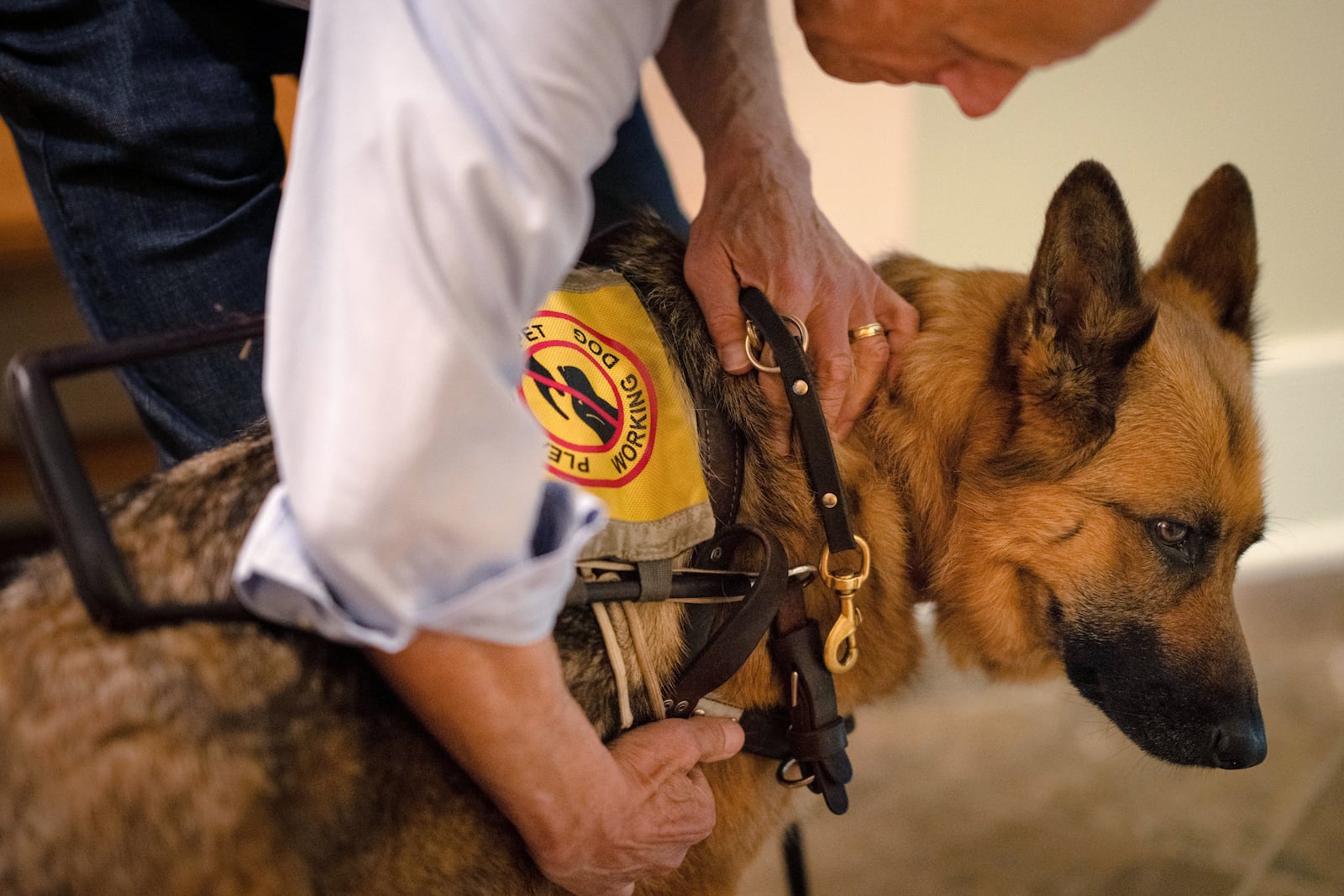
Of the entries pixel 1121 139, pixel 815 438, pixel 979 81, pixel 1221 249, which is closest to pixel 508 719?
pixel 815 438

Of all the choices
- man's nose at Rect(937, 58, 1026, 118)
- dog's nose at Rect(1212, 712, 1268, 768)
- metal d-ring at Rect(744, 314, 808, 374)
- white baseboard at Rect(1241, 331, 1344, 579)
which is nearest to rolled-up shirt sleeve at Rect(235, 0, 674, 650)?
man's nose at Rect(937, 58, 1026, 118)

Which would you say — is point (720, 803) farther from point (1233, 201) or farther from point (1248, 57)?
point (1248, 57)

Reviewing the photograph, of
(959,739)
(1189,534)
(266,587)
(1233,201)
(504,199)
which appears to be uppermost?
(504,199)

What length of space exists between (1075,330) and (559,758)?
2.29 ft

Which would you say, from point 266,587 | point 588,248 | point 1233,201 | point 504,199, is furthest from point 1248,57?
point 266,587

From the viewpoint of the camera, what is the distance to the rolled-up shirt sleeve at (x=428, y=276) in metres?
0.45

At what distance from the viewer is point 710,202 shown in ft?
3.32

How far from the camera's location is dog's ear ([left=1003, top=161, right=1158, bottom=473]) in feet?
2.86

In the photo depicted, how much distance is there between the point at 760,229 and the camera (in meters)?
0.96

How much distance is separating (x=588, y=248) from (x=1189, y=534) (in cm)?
77

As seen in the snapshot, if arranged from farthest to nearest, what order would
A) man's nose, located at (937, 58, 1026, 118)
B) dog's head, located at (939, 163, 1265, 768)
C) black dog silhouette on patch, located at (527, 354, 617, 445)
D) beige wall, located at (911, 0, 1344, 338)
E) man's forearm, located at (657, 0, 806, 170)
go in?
beige wall, located at (911, 0, 1344, 338)
man's forearm, located at (657, 0, 806, 170)
dog's head, located at (939, 163, 1265, 768)
black dog silhouette on patch, located at (527, 354, 617, 445)
man's nose, located at (937, 58, 1026, 118)

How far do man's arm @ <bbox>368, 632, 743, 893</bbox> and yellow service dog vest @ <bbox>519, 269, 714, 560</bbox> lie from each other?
0.18 metres

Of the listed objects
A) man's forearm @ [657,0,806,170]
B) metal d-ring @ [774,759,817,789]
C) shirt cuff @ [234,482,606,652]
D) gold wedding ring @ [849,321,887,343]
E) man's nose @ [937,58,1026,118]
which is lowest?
metal d-ring @ [774,759,817,789]

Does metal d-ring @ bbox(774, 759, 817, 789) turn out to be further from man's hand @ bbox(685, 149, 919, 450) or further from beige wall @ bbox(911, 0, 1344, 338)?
beige wall @ bbox(911, 0, 1344, 338)
